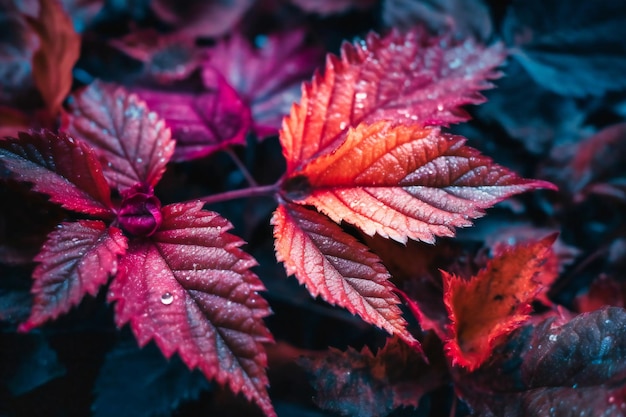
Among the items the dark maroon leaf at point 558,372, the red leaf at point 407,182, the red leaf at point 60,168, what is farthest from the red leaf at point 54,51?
the dark maroon leaf at point 558,372

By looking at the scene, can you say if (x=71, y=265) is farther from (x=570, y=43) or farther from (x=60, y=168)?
(x=570, y=43)

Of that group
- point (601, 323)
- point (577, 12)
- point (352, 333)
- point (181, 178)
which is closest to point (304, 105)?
point (181, 178)

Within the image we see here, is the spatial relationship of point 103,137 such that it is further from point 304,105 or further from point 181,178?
point 304,105

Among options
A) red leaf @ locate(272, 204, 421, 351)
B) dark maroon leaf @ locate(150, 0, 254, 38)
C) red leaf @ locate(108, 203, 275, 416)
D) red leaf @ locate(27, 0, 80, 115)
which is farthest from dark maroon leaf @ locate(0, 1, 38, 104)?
red leaf @ locate(272, 204, 421, 351)

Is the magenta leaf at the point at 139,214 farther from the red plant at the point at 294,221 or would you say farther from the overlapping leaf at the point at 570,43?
the overlapping leaf at the point at 570,43

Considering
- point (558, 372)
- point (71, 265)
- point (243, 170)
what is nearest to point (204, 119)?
point (243, 170)

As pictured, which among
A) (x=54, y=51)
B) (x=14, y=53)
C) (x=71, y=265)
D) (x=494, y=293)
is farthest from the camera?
(x=14, y=53)
